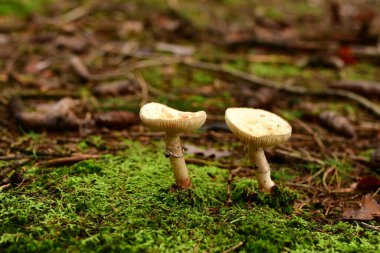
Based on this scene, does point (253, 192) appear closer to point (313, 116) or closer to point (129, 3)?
point (313, 116)

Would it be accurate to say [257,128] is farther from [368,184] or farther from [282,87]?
[282,87]

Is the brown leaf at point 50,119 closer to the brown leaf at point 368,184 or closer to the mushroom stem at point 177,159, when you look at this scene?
the mushroom stem at point 177,159

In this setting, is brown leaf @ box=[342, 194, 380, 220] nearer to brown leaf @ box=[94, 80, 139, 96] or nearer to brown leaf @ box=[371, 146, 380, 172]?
brown leaf @ box=[371, 146, 380, 172]

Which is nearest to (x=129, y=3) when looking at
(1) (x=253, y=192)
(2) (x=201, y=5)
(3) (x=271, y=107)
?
(2) (x=201, y=5)

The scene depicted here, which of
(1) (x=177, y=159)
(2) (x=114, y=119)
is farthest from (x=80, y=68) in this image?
(1) (x=177, y=159)

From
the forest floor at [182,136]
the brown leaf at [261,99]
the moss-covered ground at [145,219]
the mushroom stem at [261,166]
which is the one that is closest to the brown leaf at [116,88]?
the forest floor at [182,136]

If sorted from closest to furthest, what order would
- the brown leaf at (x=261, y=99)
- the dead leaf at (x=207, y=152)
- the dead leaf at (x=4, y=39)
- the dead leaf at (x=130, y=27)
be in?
the dead leaf at (x=207, y=152) → the brown leaf at (x=261, y=99) → the dead leaf at (x=4, y=39) → the dead leaf at (x=130, y=27)
